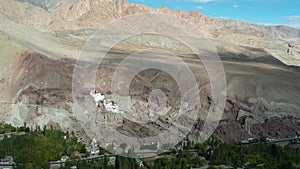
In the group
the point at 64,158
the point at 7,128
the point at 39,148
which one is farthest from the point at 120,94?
the point at 39,148

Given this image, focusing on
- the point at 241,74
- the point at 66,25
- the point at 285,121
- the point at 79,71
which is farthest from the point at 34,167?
the point at 66,25

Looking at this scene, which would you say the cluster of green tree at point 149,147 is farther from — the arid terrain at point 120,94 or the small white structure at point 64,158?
the small white structure at point 64,158

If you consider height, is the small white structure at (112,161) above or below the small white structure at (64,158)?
below

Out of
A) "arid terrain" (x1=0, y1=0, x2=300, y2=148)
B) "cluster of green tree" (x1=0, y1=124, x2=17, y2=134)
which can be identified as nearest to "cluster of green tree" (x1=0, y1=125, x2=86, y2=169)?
"cluster of green tree" (x1=0, y1=124, x2=17, y2=134)

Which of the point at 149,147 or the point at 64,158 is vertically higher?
the point at 149,147

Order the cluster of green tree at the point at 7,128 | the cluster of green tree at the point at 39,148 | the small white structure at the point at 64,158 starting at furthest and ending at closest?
the cluster of green tree at the point at 7,128 → the small white structure at the point at 64,158 → the cluster of green tree at the point at 39,148

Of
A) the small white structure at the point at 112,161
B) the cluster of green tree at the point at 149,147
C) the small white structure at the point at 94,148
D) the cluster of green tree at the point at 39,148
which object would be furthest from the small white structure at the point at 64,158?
the cluster of green tree at the point at 149,147

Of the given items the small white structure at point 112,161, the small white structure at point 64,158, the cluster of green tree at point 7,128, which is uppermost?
the cluster of green tree at point 7,128

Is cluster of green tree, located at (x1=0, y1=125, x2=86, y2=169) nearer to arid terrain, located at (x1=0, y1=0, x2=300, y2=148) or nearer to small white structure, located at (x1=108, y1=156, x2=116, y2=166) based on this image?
small white structure, located at (x1=108, y1=156, x2=116, y2=166)

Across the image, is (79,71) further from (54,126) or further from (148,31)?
(148,31)

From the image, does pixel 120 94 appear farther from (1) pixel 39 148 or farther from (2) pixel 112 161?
(1) pixel 39 148
